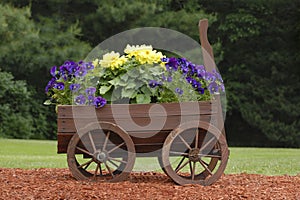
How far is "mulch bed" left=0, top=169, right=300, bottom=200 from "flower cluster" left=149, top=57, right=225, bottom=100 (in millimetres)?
902

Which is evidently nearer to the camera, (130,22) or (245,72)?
(130,22)

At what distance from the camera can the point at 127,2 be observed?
59.5 ft

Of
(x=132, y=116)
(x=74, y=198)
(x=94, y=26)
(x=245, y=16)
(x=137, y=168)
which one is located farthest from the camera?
(x=245, y=16)

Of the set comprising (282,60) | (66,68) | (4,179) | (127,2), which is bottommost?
(4,179)

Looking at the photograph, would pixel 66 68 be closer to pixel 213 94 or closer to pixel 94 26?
pixel 213 94

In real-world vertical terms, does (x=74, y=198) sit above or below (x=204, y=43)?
below

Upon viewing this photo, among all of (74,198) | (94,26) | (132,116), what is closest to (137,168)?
(132,116)

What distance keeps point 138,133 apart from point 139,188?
616 mm

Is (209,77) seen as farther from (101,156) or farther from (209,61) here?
(101,156)

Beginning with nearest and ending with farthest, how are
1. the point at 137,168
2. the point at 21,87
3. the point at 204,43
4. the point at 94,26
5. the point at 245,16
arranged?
the point at 204,43 < the point at 137,168 < the point at 21,87 < the point at 94,26 < the point at 245,16

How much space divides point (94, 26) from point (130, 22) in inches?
51.2

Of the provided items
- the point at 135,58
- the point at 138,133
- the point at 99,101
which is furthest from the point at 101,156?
the point at 135,58

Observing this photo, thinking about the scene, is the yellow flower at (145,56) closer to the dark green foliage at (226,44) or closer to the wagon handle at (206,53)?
the wagon handle at (206,53)

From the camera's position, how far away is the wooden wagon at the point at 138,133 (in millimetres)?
5332
